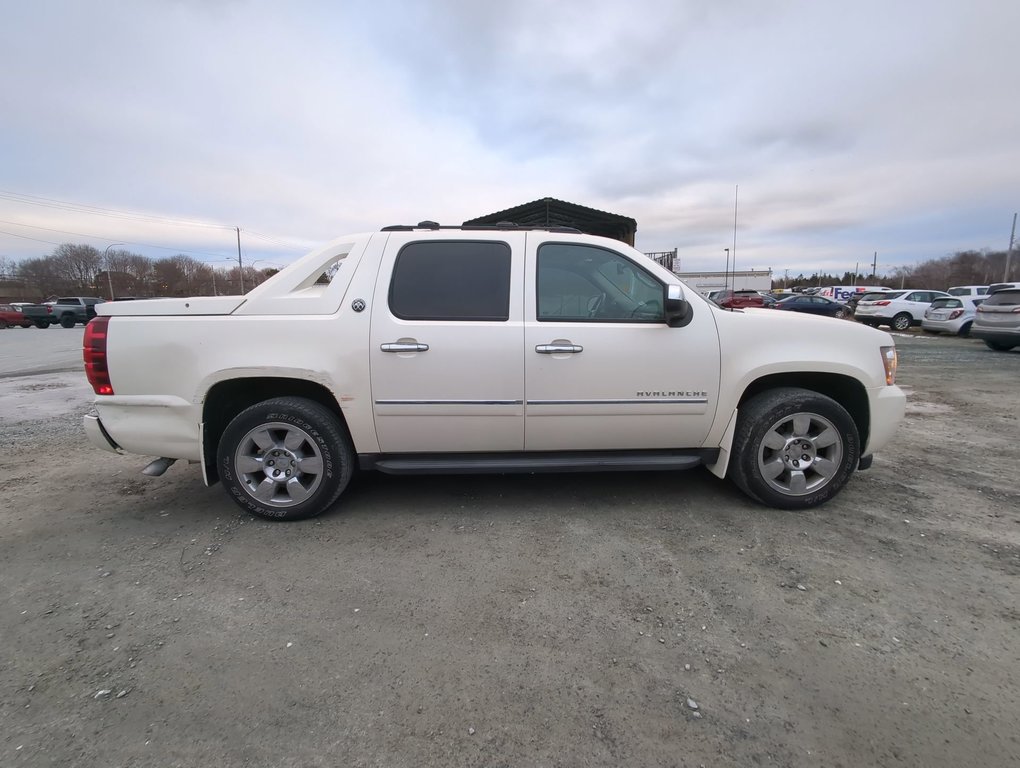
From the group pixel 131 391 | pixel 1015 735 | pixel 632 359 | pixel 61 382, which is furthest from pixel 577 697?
pixel 61 382

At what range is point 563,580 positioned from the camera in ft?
8.48

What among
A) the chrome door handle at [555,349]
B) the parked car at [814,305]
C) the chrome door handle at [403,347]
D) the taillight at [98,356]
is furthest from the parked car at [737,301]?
the taillight at [98,356]

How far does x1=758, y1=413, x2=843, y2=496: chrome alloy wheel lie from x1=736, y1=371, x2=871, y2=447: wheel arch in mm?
266

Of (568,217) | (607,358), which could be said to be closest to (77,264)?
(568,217)

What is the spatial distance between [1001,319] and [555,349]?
13608mm

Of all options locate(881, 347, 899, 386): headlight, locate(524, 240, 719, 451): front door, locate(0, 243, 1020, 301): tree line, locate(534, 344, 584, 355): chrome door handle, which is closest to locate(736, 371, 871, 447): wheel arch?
locate(881, 347, 899, 386): headlight

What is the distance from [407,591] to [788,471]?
2.56m

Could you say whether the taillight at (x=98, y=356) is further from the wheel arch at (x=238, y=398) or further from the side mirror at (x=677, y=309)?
the side mirror at (x=677, y=309)

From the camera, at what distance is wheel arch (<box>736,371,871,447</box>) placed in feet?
11.2

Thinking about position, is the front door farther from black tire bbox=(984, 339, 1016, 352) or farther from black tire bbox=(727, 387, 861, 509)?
black tire bbox=(984, 339, 1016, 352)

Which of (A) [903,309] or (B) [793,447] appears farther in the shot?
(A) [903,309]

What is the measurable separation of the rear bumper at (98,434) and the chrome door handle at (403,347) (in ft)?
6.06

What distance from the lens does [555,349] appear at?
3078mm

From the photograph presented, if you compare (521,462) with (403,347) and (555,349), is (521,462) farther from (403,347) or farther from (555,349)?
(403,347)
